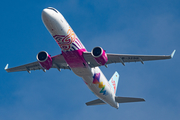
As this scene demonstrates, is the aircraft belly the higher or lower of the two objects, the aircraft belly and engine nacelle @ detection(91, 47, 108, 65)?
the lower

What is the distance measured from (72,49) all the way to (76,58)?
1380mm

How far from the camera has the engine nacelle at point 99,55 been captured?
3170cm

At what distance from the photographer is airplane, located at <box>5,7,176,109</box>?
99.5ft

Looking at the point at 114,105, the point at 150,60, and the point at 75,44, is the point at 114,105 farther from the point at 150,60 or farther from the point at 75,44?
the point at 75,44

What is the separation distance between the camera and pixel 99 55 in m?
31.6

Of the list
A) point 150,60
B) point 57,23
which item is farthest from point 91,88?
point 57,23

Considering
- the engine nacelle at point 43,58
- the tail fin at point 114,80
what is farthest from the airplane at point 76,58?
the tail fin at point 114,80

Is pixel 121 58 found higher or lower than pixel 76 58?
lower

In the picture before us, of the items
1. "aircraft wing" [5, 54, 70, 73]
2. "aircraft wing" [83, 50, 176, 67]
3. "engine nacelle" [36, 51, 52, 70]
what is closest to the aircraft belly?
"aircraft wing" [83, 50, 176, 67]

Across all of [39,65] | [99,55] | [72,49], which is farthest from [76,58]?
[39,65]

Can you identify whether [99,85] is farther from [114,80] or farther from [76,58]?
[114,80]

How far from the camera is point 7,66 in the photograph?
41250 mm

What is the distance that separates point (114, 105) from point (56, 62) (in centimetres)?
1268

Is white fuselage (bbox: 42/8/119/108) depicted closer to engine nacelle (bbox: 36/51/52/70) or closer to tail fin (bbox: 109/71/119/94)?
engine nacelle (bbox: 36/51/52/70)
